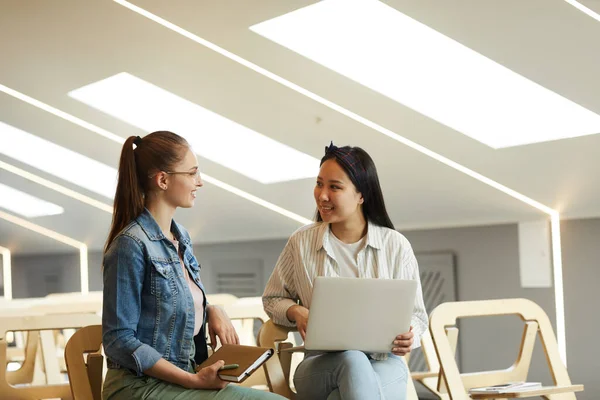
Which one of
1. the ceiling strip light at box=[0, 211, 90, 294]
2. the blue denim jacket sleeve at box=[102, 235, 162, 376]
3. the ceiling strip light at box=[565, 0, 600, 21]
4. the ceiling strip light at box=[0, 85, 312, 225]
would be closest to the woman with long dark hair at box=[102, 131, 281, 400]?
the blue denim jacket sleeve at box=[102, 235, 162, 376]

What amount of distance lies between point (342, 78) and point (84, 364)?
2196mm

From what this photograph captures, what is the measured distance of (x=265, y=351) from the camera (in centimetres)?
206

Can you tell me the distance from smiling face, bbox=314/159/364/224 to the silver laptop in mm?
349

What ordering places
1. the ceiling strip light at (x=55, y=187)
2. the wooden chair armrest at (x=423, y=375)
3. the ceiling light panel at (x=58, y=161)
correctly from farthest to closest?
the ceiling strip light at (x=55, y=187), the ceiling light panel at (x=58, y=161), the wooden chair armrest at (x=423, y=375)

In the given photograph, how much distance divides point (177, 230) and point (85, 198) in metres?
5.72

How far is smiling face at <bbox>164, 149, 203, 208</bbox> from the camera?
7.44 feet

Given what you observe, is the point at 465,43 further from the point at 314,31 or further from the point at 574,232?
the point at 574,232

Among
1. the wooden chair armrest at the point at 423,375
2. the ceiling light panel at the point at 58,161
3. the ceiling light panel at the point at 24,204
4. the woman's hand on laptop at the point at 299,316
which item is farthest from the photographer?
the ceiling light panel at the point at 24,204

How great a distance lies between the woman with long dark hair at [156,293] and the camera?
2090mm

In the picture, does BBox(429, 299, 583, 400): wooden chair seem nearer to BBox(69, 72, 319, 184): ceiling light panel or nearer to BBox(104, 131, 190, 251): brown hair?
BBox(104, 131, 190, 251): brown hair

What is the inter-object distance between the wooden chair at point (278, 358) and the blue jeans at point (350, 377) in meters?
0.04

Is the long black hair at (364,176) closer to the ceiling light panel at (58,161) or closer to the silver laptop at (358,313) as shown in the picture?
the silver laptop at (358,313)

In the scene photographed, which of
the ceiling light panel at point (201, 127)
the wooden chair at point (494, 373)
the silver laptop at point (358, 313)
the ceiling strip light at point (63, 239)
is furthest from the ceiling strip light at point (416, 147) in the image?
the ceiling strip light at point (63, 239)

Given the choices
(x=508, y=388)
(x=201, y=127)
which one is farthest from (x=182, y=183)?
(x=201, y=127)
